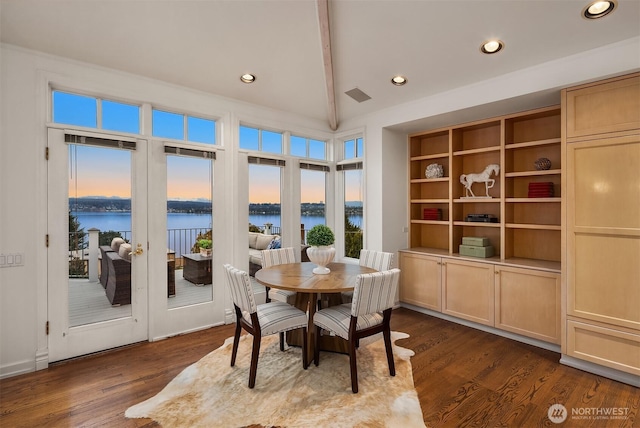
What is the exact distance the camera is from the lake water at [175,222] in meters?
3.18

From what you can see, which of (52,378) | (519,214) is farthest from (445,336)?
(52,378)

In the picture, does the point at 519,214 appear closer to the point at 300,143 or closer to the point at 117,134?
the point at 300,143

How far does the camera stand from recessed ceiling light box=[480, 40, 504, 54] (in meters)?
2.83

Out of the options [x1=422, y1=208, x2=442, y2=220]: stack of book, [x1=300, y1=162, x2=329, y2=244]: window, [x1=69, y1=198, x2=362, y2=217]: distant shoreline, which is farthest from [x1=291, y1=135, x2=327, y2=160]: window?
[x1=422, y1=208, x2=442, y2=220]: stack of book

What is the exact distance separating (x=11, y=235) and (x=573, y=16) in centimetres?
488

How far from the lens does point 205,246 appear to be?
3873mm

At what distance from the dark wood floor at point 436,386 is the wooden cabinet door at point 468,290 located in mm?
406

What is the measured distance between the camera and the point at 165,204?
356cm

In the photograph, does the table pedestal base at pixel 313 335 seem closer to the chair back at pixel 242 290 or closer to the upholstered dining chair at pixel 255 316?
the upholstered dining chair at pixel 255 316

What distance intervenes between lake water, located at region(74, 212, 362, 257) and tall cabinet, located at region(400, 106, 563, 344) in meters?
2.17

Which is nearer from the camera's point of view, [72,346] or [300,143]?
[72,346]

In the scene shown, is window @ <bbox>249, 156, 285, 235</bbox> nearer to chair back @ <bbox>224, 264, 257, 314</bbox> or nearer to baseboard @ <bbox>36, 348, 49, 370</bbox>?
chair back @ <bbox>224, 264, 257, 314</bbox>

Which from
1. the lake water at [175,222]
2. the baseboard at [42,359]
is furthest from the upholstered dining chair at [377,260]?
the baseboard at [42,359]

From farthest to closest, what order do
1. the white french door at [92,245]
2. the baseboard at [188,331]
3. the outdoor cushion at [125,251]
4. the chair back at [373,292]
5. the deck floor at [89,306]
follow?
the baseboard at [188,331], the outdoor cushion at [125,251], the deck floor at [89,306], the white french door at [92,245], the chair back at [373,292]
